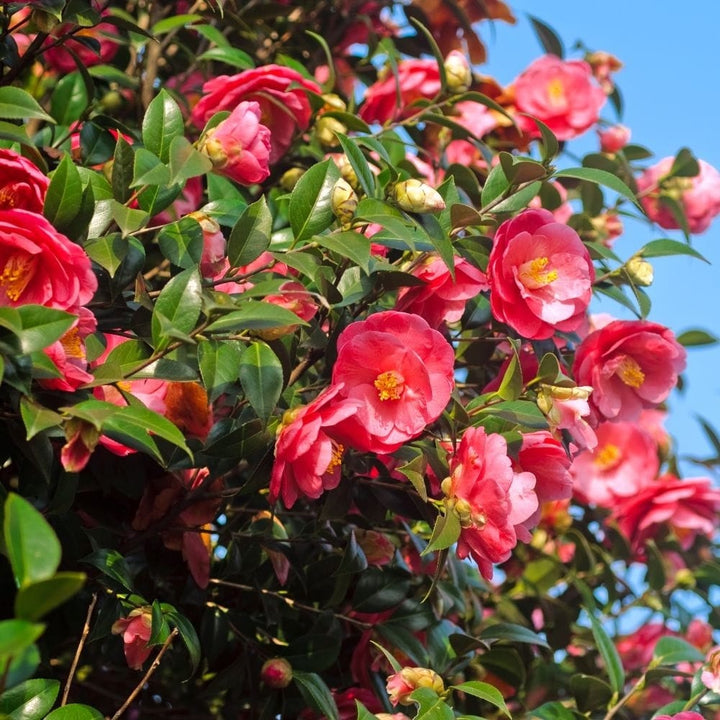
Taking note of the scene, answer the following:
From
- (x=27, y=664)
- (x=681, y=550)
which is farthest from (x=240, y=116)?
(x=681, y=550)

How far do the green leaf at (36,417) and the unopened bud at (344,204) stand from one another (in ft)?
1.06

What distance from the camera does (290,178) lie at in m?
1.32

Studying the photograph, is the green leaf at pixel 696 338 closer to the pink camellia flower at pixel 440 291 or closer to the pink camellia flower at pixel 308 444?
the pink camellia flower at pixel 440 291

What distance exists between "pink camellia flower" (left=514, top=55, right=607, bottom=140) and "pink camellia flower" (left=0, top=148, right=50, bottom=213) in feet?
3.00

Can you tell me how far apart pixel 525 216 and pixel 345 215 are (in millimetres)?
182

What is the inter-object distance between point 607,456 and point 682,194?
408 mm

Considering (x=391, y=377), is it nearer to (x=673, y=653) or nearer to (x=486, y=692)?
(x=486, y=692)

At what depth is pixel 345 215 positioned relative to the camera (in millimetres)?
962

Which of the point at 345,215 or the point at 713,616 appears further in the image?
the point at 713,616

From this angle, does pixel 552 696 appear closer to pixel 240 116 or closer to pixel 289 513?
pixel 289 513

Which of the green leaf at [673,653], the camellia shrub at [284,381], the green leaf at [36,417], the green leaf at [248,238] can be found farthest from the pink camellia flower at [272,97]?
the green leaf at [673,653]

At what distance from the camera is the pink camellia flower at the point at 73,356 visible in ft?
2.63

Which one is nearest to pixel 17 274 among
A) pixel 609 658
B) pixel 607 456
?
pixel 609 658

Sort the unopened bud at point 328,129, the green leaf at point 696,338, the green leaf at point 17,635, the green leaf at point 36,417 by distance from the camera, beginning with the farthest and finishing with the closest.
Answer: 1. the green leaf at point 696,338
2. the unopened bud at point 328,129
3. the green leaf at point 36,417
4. the green leaf at point 17,635
